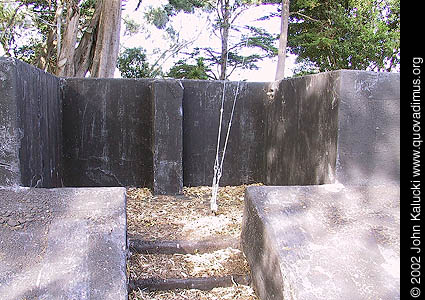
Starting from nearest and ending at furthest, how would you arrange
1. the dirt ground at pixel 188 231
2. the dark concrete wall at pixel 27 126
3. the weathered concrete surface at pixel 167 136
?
the dirt ground at pixel 188 231 < the dark concrete wall at pixel 27 126 < the weathered concrete surface at pixel 167 136

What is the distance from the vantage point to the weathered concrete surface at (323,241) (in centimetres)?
179

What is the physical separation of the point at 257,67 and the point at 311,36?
131 inches

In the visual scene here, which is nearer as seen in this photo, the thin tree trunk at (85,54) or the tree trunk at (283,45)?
the thin tree trunk at (85,54)

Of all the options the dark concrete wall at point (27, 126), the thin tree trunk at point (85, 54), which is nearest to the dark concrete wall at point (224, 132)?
the dark concrete wall at point (27, 126)

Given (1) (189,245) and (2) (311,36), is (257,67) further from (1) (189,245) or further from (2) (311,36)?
(1) (189,245)

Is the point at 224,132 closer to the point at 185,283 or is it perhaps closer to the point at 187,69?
the point at 185,283

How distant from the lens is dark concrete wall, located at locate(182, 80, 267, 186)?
4.61 m

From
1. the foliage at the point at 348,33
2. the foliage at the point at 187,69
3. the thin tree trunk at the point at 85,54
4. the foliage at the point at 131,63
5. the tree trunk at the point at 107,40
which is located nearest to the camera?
the tree trunk at the point at 107,40

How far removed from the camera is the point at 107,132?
14.4 feet

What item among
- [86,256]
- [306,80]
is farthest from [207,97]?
[86,256]

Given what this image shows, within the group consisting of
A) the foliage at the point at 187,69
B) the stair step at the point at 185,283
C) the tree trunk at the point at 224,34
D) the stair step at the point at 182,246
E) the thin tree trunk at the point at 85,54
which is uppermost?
the tree trunk at the point at 224,34

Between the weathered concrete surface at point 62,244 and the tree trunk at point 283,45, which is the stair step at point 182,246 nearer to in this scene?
the weathered concrete surface at point 62,244

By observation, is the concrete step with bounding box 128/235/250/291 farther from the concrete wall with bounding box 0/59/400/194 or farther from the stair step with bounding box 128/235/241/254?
the concrete wall with bounding box 0/59/400/194

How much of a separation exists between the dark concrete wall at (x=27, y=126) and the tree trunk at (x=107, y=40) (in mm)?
4734
